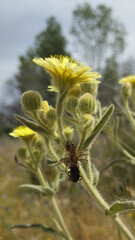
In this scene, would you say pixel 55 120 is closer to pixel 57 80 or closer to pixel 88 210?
pixel 57 80

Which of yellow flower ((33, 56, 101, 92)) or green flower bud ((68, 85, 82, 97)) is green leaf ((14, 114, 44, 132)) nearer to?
yellow flower ((33, 56, 101, 92))

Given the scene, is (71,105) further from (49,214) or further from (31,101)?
(49,214)

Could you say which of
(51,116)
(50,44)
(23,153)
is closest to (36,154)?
(23,153)

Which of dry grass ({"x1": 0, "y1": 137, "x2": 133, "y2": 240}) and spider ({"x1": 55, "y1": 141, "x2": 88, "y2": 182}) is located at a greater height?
spider ({"x1": 55, "y1": 141, "x2": 88, "y2": 182})

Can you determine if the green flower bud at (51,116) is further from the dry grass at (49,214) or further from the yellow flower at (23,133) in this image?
the dry grass at (49,214)

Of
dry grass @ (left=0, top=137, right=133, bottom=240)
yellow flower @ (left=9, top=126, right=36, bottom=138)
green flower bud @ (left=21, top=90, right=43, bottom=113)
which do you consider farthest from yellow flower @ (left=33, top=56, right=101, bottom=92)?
dry grass @ (left=0, top=137, right=133, bottom=240)

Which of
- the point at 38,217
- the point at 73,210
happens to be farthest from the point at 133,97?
the point at 38,217
